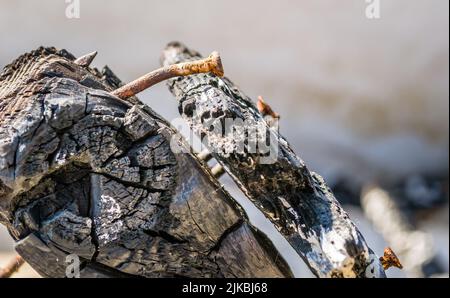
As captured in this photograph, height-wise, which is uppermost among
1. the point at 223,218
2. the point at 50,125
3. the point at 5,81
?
the point at 5,81

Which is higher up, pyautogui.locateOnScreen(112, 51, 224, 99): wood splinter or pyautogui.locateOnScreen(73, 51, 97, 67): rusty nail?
pyautogui.locateOnScreen(73, 51, 97, 67): rusty nail

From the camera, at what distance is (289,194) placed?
35.9 inches

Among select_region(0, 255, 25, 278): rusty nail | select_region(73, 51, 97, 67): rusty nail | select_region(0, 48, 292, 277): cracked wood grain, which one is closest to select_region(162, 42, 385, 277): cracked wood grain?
select_region(0, 48, 292, 277): cracked wood grain

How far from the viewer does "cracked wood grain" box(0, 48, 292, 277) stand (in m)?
0.88

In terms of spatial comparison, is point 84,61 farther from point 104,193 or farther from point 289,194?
point 289,194

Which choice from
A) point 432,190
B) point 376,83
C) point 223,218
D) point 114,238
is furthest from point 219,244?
point 432,190

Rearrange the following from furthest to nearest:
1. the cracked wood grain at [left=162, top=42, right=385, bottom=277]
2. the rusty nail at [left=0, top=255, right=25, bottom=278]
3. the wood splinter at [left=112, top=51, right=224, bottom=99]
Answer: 1. the rusty nail at [left=0, top=255, right=25, bottom=278]
2. the wood splinter at [left=112, top=51, right=224, bottom=99]
3. the cracked wood grain at [left=162, top=42, right=385, bottom=277]

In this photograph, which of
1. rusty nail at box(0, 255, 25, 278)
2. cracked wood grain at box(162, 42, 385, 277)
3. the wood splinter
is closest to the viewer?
cracked wood grain at box(162, 42, 385, 277)

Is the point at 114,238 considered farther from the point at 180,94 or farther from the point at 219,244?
the point at 180,94

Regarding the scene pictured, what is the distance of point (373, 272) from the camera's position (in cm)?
84

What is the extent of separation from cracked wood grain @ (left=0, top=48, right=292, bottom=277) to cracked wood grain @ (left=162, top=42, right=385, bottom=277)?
59 mm
